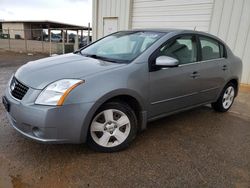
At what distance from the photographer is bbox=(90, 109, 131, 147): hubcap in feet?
8.02

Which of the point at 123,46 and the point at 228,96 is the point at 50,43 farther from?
the point at 228,96

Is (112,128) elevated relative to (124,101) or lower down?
lower down

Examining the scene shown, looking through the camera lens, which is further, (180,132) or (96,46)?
(96,46)

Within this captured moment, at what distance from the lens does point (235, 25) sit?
252 inches

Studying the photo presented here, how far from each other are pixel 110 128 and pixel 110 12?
7.76m

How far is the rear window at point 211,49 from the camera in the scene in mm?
3516

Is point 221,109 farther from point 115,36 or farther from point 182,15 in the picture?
point 182,15

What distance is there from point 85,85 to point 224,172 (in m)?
1.78

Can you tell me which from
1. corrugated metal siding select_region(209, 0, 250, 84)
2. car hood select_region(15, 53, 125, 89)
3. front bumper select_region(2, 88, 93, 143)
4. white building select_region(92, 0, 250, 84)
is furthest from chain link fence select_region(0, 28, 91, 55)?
front bumper select_region(2, 88, 93, 143)

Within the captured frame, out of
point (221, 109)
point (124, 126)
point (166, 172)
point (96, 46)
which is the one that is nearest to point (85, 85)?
point (124, 126)

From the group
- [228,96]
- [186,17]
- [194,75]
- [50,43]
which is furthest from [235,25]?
[50,43]

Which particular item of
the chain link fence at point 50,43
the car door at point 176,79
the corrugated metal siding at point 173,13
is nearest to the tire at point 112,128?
the car door at point 176,79

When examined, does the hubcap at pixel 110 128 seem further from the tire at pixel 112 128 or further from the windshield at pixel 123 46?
the windshield at pixel 123 46

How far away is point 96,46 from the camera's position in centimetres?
352
